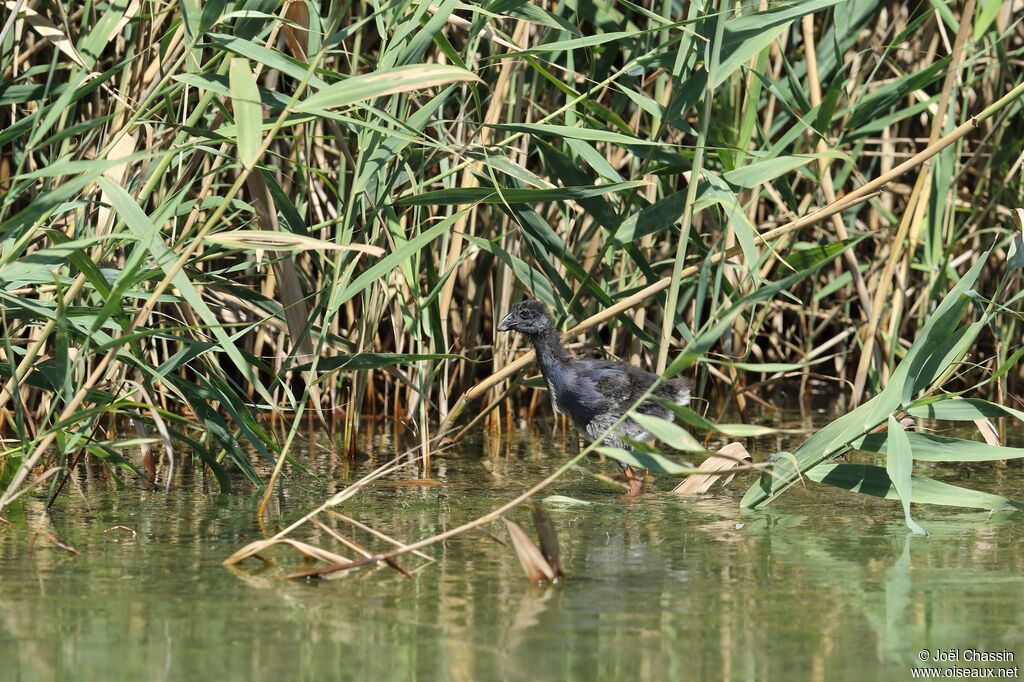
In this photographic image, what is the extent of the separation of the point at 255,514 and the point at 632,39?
6.94 feet

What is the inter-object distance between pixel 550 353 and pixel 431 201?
128 centimetres

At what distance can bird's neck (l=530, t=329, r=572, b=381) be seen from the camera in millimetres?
5269

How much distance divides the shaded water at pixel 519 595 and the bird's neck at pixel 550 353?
0.74 m

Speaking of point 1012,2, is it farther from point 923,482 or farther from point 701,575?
point 701,575

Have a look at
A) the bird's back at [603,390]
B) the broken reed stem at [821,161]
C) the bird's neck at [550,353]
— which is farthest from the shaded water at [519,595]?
the broken reed stem at [821,161]

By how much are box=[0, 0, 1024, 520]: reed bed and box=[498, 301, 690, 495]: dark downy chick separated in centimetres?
17

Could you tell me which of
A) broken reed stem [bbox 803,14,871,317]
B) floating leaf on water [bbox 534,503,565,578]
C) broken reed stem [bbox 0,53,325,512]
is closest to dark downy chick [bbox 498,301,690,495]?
broken reed stem [bbox 803,14,871,317]

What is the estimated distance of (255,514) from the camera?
4.33 meters

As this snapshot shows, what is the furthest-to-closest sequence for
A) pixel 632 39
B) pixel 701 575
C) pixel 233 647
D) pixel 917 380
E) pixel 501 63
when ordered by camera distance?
pixel 501 63 < pixel 632 39 < pixel 917 380 < pixel 701 575 < pixel 233 647

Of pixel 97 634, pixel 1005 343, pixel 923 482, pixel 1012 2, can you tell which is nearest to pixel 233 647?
pixel 97 634

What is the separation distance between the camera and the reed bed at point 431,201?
3.72m

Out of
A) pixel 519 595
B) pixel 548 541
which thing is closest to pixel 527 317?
pixel 548 541

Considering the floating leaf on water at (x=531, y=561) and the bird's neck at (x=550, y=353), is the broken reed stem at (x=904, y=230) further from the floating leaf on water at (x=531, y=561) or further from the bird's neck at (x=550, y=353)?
the floating leaf on water at (x=531, y=561)

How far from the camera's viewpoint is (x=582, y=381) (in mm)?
5234
